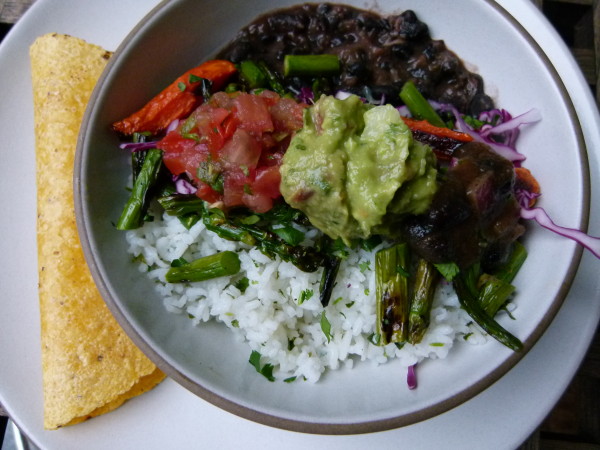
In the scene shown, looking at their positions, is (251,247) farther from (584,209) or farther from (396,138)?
(584,209)

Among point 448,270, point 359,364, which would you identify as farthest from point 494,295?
point 359,364

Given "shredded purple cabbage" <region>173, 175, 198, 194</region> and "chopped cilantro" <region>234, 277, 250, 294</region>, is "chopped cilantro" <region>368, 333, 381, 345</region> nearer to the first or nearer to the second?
"chopped cilantro" <region>234, 277, 250, 294</region>

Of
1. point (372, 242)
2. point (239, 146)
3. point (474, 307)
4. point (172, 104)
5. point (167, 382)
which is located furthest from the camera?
point (167, 382)

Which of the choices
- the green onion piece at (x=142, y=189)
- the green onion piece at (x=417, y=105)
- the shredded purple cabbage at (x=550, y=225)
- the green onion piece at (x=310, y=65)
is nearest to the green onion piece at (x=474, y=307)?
the shredded purple cabbage at (x=550, y=225)

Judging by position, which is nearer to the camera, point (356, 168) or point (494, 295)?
point (356, 168)

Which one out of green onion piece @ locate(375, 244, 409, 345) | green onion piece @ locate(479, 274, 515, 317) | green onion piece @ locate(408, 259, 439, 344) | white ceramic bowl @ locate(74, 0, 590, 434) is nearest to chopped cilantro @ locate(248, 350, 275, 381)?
white ceramic bowl @ locate(74, 0, 590, 434)

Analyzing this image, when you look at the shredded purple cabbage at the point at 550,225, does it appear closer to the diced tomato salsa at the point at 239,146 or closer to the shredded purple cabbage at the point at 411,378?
the shredded purple cabbage at the point at 411,378

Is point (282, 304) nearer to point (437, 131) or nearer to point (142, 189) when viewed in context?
point (142, 189)
